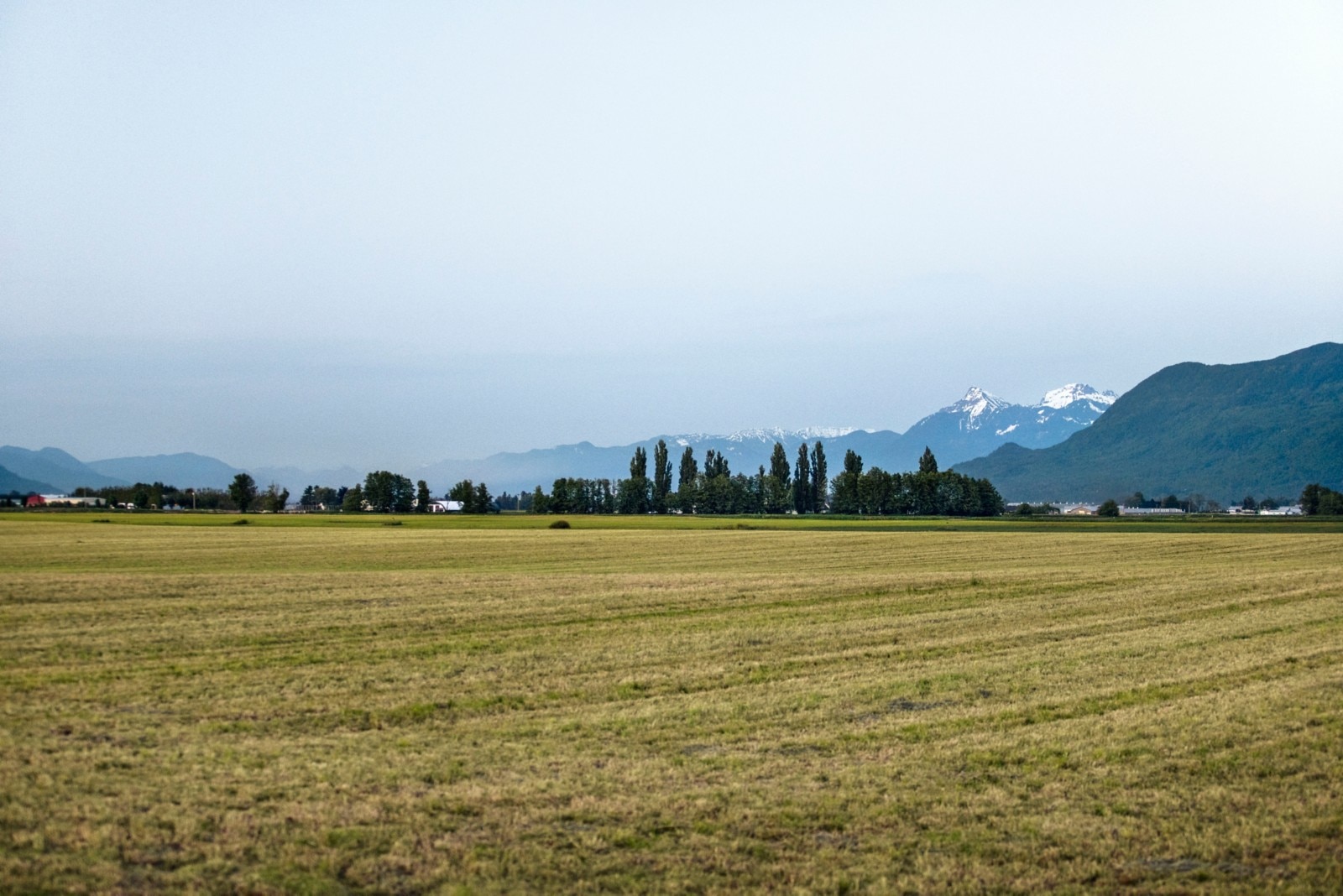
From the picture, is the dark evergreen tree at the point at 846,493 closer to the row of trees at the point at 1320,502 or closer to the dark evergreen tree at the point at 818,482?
the dark evergreen tree at the point at 818,482

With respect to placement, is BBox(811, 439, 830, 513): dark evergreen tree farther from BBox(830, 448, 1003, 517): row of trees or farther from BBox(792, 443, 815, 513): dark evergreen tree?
BBox(830, 448, 1003, 517): row of trees

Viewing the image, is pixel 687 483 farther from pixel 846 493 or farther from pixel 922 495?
pixel 922 495

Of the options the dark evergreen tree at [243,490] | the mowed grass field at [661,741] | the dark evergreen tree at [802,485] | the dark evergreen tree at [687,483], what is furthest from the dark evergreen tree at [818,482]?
the mowed grass field at [661,741]

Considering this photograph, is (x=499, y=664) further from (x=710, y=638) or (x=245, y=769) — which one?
(x=245, y=769)

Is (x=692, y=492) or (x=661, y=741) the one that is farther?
(x=692, y=492)

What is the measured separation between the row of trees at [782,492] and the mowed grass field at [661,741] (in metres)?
125

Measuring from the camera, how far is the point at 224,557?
146 ft

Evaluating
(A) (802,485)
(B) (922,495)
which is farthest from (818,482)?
(B) (922,495)

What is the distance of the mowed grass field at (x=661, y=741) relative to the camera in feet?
30.6

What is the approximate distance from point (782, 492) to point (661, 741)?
16102cm

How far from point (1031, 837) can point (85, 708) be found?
13234 millimetres

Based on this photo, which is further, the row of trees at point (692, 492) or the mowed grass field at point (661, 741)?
the row of trees at point (692, 492)

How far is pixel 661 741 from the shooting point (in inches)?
544

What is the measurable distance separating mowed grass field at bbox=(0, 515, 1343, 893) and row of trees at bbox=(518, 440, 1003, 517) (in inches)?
4917
